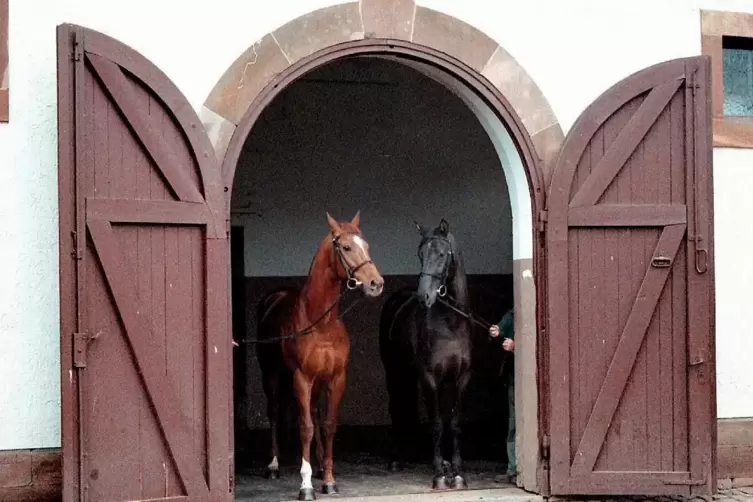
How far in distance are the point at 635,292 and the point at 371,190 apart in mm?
4191

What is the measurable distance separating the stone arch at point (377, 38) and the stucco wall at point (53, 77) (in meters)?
0.08

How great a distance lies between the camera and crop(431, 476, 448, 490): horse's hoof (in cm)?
818

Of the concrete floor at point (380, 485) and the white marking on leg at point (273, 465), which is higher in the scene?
the white marking on leg at point (273, 465)

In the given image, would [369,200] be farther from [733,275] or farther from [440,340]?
[733,275]

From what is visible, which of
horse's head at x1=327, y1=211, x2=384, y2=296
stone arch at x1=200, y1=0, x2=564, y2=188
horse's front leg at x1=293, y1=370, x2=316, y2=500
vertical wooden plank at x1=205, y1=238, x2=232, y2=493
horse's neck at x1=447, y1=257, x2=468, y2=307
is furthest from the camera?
horse's neck at x1=447, y1=257, x2=468, y2=307

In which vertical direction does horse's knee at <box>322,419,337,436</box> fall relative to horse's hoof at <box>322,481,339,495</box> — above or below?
above

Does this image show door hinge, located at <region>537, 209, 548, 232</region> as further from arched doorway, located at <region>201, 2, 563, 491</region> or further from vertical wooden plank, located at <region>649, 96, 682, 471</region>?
vertical wooden plank, located at <region>649, 96, 682, 471</region>

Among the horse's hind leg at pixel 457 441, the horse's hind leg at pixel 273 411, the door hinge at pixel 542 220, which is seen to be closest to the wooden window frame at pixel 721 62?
the door hinge at pixel 542 220

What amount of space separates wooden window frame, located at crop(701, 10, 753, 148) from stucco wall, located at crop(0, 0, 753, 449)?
0.75 m

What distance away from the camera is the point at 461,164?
1143cm

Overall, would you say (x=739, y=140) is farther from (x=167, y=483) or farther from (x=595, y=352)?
(x=167, y=483)

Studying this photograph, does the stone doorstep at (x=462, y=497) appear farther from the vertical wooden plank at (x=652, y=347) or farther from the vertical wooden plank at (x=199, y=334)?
the vertical wooden plank at (x=199, y=334)

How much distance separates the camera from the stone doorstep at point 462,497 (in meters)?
7.77

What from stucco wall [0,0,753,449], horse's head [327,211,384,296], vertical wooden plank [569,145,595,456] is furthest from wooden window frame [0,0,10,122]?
vertical wooden plank [569,145,595,456]
